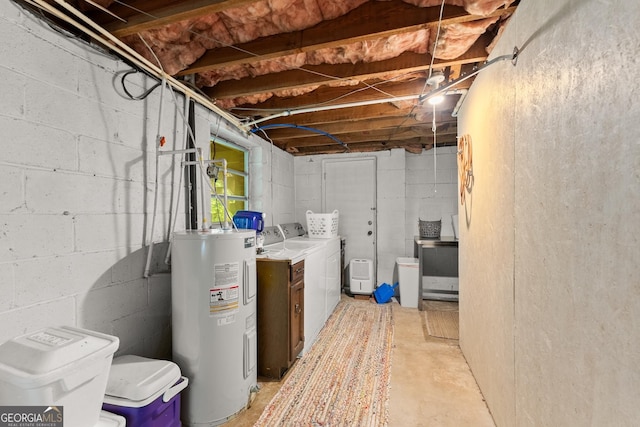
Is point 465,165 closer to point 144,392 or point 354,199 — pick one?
point 354,199

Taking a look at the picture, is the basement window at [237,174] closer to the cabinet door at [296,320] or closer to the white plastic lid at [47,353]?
the cabinet door at [296,320]

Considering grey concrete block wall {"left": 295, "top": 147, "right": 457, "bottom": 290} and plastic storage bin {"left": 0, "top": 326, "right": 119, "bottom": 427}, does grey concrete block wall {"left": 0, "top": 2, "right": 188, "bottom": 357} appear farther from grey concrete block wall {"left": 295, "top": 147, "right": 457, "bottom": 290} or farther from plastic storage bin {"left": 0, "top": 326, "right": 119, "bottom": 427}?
grey concrete block wall {"left": 295, "top": 147, "right": 457, "bottom": 290}

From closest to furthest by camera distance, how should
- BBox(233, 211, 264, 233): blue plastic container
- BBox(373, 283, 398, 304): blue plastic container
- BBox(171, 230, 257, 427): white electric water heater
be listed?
1. BBox(171, 230, 257, 427): white electric water heater
2. BBox(233, 211, 264, 233): blue plastic container
3. BBox(373, 283, 398, 304): blue plastic container

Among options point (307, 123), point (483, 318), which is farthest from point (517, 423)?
point (307, 123)

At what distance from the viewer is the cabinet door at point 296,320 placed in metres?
2.14

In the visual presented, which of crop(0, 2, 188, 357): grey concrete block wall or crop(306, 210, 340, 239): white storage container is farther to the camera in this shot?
crop(306, 210, 340, 239): white storage container

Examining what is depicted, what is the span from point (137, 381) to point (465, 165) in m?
2.59

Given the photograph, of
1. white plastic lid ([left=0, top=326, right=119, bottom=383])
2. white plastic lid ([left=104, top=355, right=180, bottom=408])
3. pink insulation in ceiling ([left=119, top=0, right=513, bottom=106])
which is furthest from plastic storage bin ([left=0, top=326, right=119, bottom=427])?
pink insulation in ceiling ([left=119, top=0, right=513, bottom=106])

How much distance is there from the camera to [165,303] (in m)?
1.97

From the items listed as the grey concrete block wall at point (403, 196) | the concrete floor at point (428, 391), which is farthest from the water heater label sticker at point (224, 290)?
the grey concrete block wall at point (403, 196)

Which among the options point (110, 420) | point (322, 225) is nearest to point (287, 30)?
point (110, 420)

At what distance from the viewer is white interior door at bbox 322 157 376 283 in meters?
4.31

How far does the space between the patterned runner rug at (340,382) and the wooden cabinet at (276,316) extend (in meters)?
0.17

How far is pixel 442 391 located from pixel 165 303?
2074mm
